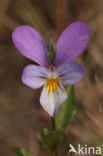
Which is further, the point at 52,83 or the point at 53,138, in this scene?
the point at 53,138

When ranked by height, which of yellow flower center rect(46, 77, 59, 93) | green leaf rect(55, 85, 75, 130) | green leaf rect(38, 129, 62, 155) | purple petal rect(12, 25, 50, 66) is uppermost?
purple petal rect(12, 25, 50, 66)

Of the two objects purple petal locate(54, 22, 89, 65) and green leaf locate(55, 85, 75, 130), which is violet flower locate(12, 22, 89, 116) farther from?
green leaf locate(55, 85, 75, 130)

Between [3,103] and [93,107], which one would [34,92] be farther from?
[93,107]

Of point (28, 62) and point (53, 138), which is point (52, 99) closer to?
point (53, 138)

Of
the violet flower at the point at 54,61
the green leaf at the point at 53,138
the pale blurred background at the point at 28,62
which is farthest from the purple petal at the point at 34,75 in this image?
the pale blurred background at the point at 28,62

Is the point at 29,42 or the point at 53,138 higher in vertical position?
the point at 29,42

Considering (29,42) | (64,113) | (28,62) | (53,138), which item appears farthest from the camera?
(28,62)

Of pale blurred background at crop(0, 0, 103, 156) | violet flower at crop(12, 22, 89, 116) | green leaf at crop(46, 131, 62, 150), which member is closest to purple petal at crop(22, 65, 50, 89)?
violet flower at crop(12, 22, 89, 116)

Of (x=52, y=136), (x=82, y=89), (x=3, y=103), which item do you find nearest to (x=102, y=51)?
(x=82, y=89)

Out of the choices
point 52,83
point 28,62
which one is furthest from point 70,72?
point 28,62
